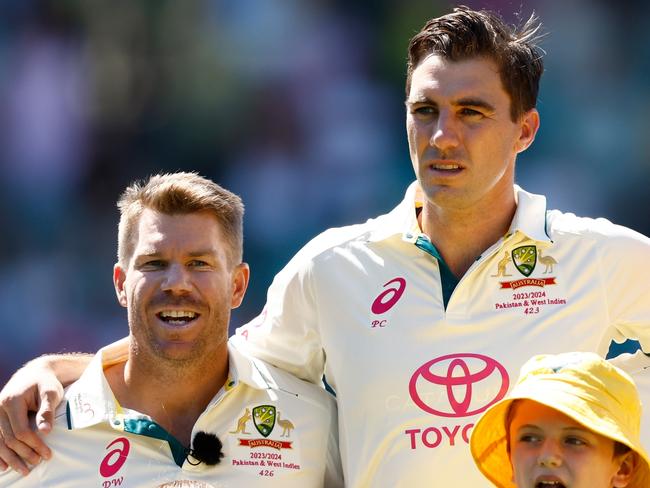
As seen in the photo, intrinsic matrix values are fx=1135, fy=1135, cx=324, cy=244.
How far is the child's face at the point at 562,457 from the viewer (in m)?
2.42

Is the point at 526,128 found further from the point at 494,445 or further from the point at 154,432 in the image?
the point at 154,432

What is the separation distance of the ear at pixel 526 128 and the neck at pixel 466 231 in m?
0.17

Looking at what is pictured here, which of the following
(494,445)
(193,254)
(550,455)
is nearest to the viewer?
(550,455)

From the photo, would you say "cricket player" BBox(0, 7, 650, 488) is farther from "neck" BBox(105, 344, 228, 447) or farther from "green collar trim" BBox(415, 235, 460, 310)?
"neck" BBox(105, 344, 228, 447)

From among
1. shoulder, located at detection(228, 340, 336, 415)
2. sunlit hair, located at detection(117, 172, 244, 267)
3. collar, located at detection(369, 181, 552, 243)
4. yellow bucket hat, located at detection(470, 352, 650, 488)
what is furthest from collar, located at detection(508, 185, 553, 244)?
sunlit hair, located at detection(117, 172, 244, 267)

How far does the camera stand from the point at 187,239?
10.5 feet

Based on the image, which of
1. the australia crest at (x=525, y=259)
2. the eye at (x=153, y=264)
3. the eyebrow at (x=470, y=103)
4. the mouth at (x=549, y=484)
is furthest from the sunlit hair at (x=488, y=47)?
the mouth at (x=549, y=484)

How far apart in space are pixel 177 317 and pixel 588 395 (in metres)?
1.21

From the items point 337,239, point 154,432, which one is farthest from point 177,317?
point 337,239

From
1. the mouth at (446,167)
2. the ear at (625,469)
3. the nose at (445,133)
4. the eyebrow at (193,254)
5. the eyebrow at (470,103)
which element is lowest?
the ear at (625,469)

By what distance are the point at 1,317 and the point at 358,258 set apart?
12.2 feet

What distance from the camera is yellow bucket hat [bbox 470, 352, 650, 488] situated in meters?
2.41

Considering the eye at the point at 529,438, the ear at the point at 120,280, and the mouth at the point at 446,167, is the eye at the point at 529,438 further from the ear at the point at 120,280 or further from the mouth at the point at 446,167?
the ear at the point at 120,280

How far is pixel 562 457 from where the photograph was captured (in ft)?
7.97
